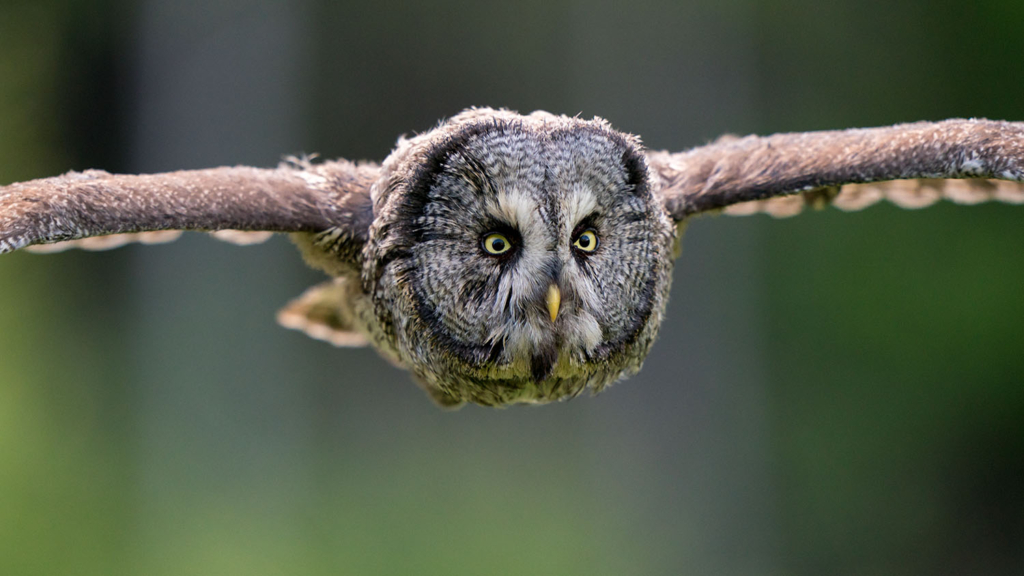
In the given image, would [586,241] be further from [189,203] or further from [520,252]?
[189,203]

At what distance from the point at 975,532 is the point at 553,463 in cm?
296

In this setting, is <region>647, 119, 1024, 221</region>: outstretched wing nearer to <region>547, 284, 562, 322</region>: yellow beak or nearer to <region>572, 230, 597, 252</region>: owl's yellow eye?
<region>572, 230, 597, 252</region>: owl's yellow eye

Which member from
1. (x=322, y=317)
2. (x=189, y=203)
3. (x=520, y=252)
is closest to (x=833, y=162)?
(x=520, y=252)

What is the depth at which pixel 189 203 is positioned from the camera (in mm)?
2529

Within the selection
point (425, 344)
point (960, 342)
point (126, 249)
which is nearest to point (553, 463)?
point (960, 342)

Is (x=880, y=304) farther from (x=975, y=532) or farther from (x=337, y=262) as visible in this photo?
(x=337, y=262)

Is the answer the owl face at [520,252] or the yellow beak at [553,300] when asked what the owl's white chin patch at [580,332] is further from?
the yellow beak at [553,300]

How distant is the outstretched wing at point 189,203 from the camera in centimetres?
230

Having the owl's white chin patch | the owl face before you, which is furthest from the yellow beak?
the owl's white chin patch

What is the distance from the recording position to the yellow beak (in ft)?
7.39

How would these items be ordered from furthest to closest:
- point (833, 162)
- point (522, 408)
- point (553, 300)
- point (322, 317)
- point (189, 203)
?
point (522, 408)
point (322, 317)
point (833, 162)
point (189, 203)
point (553, 300)

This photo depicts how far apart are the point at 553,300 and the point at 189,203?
103cm

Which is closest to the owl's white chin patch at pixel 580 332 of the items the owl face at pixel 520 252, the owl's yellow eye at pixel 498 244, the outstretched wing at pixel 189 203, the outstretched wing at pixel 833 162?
the owl face at pixel 520 252

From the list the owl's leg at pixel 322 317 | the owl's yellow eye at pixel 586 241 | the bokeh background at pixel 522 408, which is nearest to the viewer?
the owl's yellow eye at pixel 586 241
